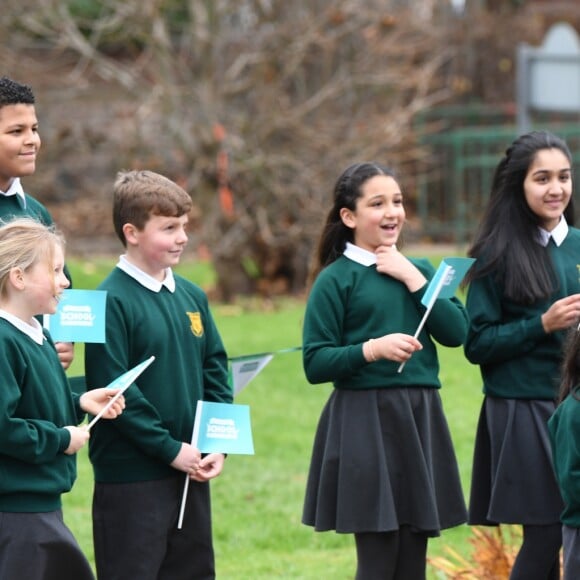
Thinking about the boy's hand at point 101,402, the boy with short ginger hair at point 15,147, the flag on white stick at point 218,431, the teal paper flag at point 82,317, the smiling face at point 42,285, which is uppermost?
the boy with short ginger hair at point 15,147

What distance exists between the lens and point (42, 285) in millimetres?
4160

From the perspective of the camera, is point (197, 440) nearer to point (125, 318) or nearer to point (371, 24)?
point (125, 318)

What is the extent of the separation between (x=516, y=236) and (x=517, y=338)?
0.41 metres

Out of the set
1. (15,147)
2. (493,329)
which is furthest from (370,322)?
(15,147)

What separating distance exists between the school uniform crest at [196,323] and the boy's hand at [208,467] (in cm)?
42

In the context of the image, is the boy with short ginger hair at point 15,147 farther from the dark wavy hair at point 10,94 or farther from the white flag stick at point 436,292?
the white flag stick at point 436,292

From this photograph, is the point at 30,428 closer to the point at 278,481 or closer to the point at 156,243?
the point at 156,243

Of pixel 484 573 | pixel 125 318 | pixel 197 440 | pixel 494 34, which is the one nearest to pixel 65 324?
pixel 125 318

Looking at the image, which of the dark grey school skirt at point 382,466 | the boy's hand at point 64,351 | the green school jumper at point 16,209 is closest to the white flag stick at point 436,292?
the dark grey school skirt at point 382,466

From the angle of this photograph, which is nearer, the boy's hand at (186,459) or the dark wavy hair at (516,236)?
the boy's hand at (186,459)

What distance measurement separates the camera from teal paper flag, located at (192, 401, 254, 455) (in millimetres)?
4609

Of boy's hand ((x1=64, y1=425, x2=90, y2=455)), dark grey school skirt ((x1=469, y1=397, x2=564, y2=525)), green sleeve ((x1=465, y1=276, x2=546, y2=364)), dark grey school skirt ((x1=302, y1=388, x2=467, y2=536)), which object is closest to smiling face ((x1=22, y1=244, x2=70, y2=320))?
boy's hand ((x1=64, y1=425, x2=90, y2=455))

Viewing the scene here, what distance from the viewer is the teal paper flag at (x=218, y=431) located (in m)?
4.61

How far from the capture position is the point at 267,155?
14719mm
